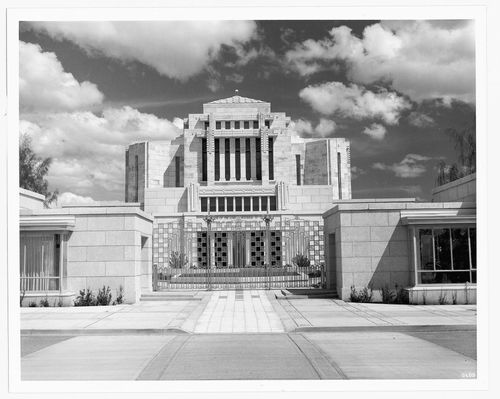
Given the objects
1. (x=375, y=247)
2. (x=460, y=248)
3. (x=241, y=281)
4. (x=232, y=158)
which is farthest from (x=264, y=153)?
(x=460, y=248)

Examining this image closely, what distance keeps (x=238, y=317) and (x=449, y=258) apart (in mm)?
6343

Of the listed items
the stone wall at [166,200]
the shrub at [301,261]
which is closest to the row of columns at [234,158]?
the stone wall at [166,200]

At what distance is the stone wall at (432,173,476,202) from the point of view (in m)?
16.7

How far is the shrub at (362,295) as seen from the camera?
1630 centimetres

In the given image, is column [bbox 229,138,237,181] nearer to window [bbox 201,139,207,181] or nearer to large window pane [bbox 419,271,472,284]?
window [bbox 201,139,207,181]

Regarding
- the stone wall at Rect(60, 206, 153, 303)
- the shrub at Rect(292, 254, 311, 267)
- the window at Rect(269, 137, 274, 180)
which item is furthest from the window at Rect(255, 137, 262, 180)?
the stone wall at Rect(60, 206, 153, 303)

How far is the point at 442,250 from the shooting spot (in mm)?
15961

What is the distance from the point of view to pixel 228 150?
197 ft

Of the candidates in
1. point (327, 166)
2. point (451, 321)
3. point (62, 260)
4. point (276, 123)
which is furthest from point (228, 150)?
point (451, 321)

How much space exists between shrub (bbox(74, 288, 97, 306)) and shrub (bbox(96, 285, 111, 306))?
0.45 ft

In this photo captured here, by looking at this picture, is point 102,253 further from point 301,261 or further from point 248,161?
point 248,161
